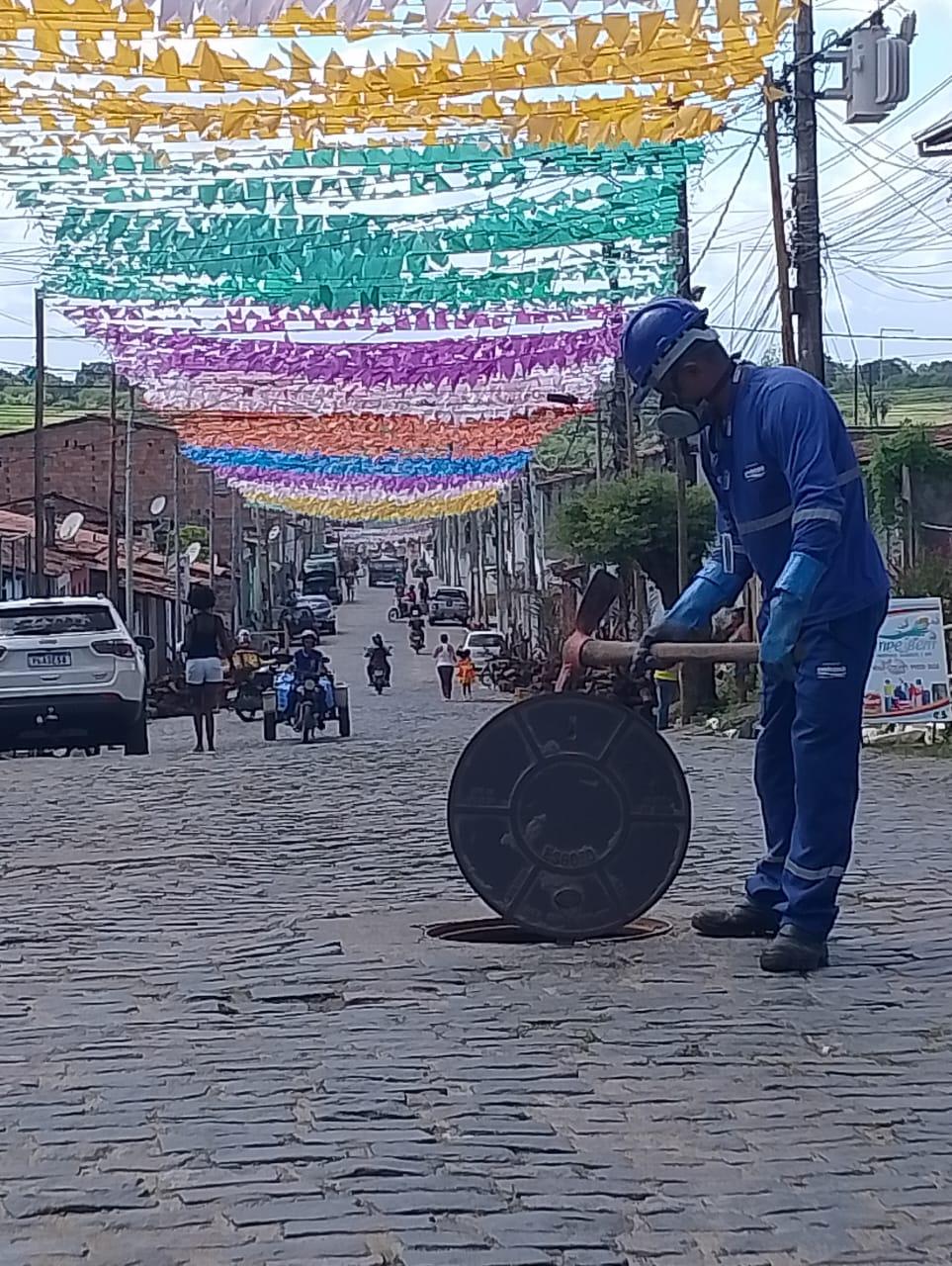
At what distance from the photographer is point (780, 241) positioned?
2345 centimetres

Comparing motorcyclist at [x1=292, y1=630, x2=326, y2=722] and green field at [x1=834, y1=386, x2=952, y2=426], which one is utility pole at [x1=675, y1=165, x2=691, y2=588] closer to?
motorcyclist at [x1=292, y1=630, x2=326, y2=722]

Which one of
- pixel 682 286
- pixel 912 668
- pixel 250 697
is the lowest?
pixel 250 697

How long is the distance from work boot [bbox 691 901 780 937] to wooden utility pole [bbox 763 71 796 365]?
1668 centimetres

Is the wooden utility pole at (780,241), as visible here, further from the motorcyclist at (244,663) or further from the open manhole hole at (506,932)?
the open manhole hole at (506,932)

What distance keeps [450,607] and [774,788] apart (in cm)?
7849

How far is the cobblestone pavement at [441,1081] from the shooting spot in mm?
4191

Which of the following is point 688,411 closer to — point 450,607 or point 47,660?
point 47,660

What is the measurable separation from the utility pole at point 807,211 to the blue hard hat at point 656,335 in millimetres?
16689

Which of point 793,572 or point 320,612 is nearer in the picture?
Result: point 793,572

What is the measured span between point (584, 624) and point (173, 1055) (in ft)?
8.91

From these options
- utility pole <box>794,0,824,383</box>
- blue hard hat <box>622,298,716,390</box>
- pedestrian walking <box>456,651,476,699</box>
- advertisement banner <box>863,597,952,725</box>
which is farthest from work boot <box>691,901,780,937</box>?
pedestrian walking <box>456,651,476,699</box>

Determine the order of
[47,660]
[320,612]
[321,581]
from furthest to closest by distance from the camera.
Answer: [321,581]
[320,612]
[47,660]

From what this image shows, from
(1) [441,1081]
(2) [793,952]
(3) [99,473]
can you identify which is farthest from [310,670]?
Answer: (3) [99,473]

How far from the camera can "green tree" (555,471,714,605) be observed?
3195cm
